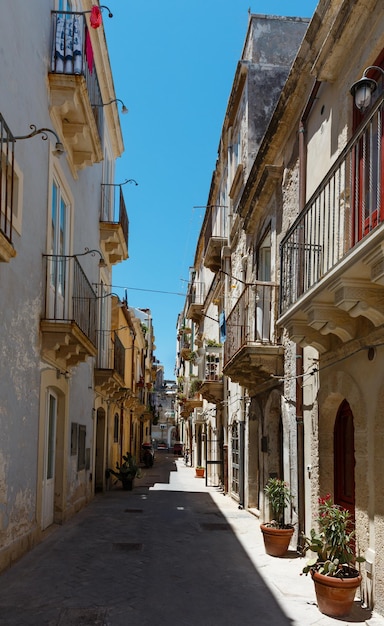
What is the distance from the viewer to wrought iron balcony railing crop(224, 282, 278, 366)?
11.9 m

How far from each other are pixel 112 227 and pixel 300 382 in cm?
934

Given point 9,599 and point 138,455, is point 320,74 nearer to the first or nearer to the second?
point 9,599

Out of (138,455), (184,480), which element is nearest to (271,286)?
(184,480)

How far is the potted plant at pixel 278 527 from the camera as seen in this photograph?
30.6ft

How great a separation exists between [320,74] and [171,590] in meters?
6.63

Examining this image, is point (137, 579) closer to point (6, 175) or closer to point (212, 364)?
point (6, 175)

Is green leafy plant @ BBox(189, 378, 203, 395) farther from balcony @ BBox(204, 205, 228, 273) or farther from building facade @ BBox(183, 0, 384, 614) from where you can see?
building facade @ BBox(183, 0, 384, 614)

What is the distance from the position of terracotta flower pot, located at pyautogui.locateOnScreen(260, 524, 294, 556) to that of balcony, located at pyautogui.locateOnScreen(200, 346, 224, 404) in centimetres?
1147

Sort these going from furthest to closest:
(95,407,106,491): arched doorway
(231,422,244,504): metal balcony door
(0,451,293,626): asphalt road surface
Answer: (95,407,106,491): arched doorway → (231,422,244,504): metal balcony door → (0,451,293,626): asphalt road surface

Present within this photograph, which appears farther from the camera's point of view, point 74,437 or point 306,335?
point 74,437

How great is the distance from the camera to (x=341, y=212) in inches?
291

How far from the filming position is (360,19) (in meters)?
7.32

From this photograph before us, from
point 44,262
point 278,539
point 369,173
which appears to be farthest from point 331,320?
point 44,262

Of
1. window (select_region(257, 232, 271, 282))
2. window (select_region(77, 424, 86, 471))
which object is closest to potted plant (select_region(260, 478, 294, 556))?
window (select_region(257, 232, 271, 282))
